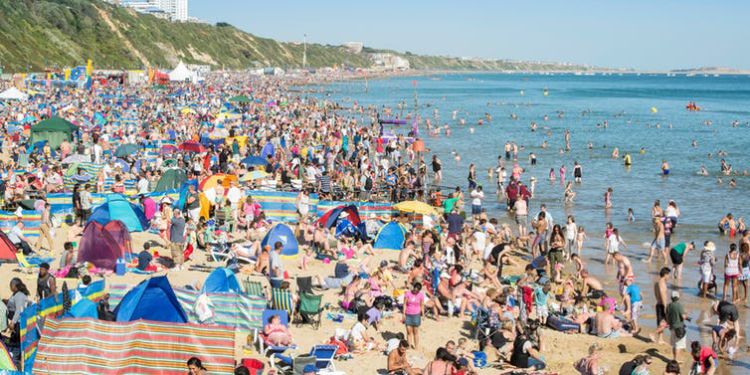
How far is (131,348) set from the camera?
828cm

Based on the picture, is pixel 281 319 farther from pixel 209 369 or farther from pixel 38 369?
pixel 38 369

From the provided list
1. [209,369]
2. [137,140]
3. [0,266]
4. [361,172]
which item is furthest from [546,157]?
[209,369]

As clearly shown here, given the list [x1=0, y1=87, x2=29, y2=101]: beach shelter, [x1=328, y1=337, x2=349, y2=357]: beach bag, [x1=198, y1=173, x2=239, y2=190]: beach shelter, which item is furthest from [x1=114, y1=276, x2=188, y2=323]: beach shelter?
[x1=0, y1=87, x2=29, y2=101]: beach shelter

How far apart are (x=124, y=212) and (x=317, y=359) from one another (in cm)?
819

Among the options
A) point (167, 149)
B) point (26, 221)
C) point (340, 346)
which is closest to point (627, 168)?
point (167, 149)

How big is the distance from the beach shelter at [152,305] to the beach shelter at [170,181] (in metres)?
10.4

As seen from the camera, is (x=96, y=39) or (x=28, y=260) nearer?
(x=28, y=260)

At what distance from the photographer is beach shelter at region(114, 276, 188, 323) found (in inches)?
378

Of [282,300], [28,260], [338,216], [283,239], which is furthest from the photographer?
[338,216]

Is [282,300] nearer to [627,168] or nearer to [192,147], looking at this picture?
[192,147]

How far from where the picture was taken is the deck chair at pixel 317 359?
9742 millimetres

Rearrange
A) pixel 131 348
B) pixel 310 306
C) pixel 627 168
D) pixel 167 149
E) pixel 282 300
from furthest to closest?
pixel 627 168 < pixel 167 149 < pixel 282 300 < pixel 310 306 < pixel 131 348

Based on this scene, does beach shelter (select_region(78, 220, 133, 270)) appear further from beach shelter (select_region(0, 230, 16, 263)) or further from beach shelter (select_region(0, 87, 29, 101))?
beach shelter (select_region(0, 87, 29, 101))

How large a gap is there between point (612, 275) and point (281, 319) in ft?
27.0
